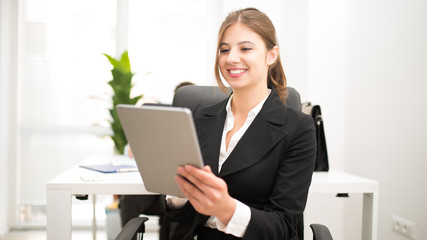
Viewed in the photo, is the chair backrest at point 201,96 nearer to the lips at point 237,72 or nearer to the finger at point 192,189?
the lips at point 237,72

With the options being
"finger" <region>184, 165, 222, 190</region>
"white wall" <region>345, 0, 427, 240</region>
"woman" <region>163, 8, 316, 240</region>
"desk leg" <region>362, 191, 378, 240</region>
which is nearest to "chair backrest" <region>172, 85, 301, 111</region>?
"woman" <region>163, 8, 316, 240</region>

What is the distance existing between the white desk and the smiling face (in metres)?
0.52

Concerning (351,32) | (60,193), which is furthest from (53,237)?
(351,32)

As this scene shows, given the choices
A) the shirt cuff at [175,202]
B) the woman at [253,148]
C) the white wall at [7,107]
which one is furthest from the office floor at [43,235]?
the woman at [253,148]

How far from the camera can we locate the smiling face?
3.72ft

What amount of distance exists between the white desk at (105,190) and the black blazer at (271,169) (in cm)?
23

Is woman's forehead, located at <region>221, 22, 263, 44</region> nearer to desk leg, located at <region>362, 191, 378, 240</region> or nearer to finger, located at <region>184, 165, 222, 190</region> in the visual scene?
finger, located at <region>184, 165, 222, 190</region>

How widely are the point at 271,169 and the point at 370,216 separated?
613mm

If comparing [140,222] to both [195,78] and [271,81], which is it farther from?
[195,78]

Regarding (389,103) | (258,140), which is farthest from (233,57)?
(389,103)

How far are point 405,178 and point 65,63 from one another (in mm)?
2894

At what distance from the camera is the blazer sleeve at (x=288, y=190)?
972mm

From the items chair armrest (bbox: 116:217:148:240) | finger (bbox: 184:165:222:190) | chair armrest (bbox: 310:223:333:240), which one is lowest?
chair armrest (bbox: 116:217:148:240)

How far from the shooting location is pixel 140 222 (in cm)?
108
